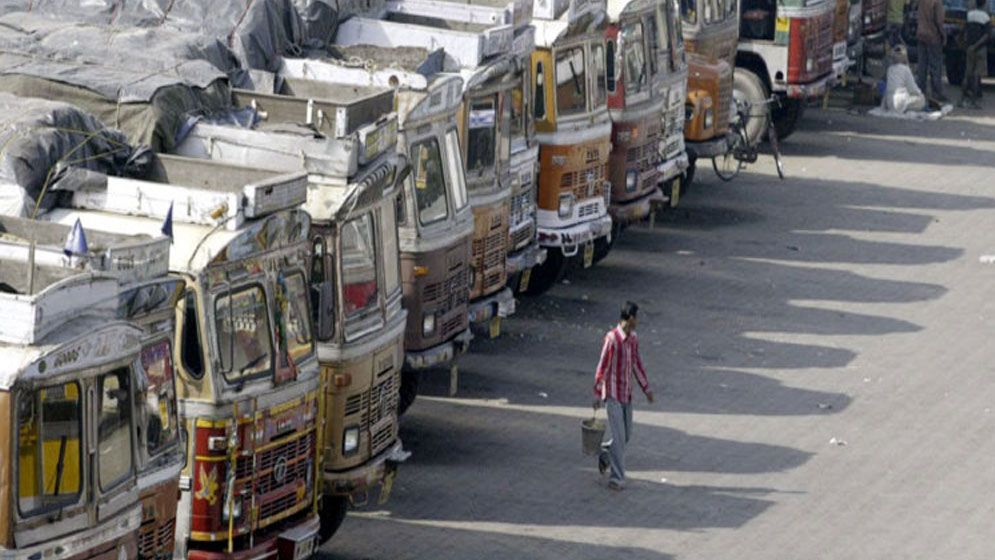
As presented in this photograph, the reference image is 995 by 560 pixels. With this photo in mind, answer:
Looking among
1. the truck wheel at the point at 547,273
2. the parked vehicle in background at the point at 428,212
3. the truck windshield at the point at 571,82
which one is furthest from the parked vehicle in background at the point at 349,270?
the truck wheel at the point at 547,273

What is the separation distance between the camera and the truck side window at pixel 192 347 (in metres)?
13.9

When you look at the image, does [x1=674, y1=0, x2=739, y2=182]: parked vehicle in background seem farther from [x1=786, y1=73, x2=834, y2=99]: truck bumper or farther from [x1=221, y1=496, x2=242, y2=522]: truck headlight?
[x1=221, y1=496, x2=242, y2=522]: truck headlight

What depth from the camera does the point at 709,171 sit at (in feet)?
99.3

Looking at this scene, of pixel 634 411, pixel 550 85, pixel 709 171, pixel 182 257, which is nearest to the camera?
pixel 182 257

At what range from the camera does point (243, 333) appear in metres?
14.3

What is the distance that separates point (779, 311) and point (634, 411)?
4.18 meters

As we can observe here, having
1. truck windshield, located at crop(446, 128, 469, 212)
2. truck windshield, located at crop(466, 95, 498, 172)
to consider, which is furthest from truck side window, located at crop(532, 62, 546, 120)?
truck windshield, located at crop(446, 128, 469, 212)

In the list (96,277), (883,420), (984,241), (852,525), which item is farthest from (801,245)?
(96,277)

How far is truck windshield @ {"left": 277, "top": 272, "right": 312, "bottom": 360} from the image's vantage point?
47.9ft

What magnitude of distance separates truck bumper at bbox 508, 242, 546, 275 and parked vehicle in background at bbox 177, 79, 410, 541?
4.58m

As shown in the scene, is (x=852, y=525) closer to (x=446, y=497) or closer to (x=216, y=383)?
(x=446, y=497)

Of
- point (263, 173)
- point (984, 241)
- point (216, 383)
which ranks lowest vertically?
point (984, 241)

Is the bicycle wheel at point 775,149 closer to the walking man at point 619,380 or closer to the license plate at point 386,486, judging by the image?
the walking man at point 619,380

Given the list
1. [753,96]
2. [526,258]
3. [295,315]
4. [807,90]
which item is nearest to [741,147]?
[753,96]
